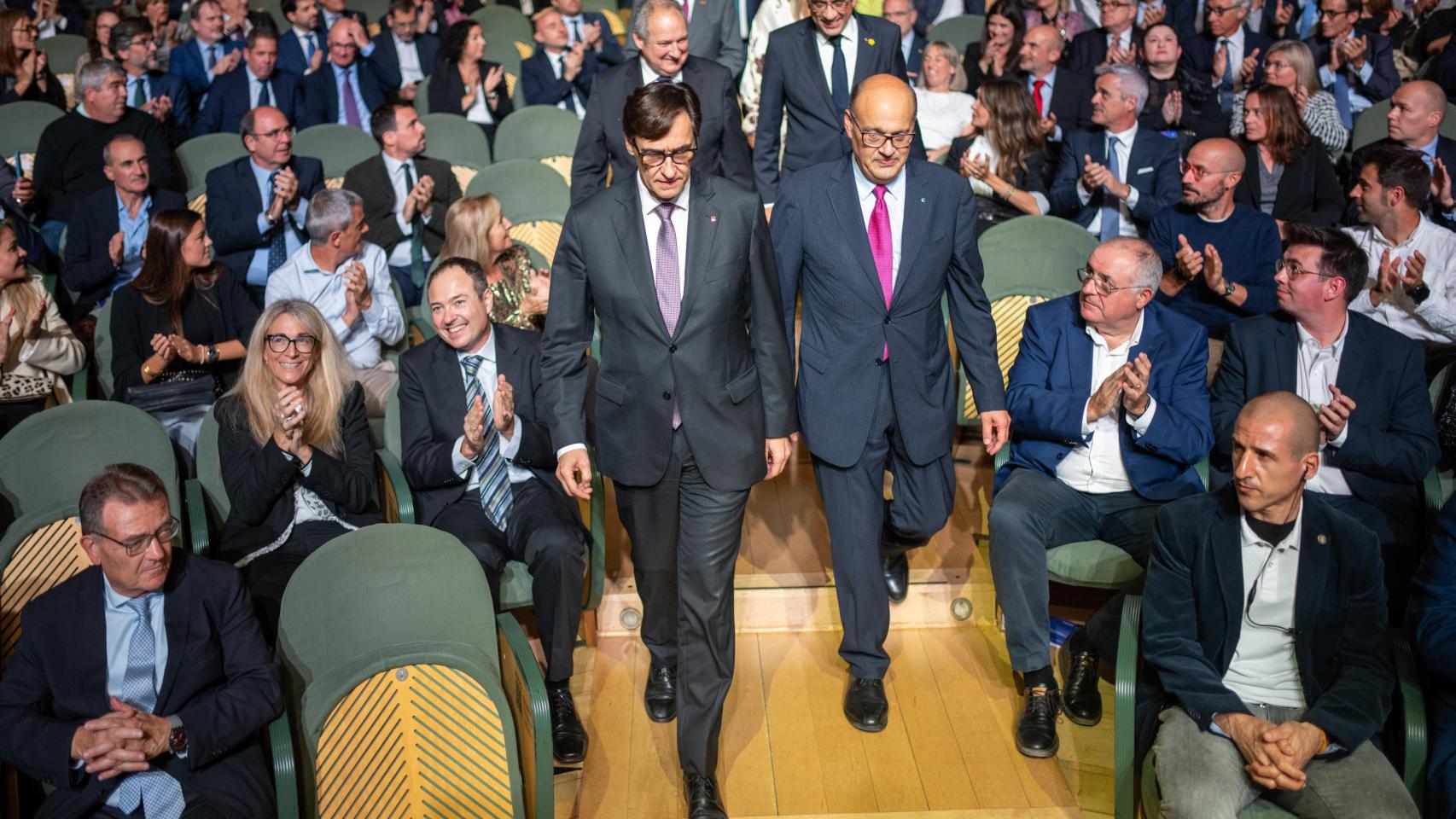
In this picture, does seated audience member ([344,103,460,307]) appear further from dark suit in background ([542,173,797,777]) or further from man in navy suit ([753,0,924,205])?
dark suit in background ([542,173,797,777])

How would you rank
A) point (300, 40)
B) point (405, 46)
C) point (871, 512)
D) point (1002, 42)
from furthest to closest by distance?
point (405, 46) → point (300, 40) → point (1002, 42) → point (871, 512)

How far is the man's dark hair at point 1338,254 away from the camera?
11.7ft

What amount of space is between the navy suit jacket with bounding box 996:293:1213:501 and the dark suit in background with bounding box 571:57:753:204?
1.20 meters

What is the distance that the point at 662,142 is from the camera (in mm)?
2693

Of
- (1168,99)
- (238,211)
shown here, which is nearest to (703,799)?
(238,211)

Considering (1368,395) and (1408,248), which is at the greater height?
(1408,248)

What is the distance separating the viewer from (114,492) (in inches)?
105

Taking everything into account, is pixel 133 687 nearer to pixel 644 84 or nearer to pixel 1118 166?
pixel 644 84

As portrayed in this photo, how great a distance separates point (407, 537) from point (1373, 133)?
16.8 ft

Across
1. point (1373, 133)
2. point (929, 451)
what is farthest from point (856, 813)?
point (1373, 133)

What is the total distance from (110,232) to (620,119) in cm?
219

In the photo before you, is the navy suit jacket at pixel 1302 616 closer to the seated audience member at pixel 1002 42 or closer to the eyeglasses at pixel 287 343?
the eyeglasses at pixel 287 343

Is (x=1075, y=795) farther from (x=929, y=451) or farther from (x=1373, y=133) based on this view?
(x=1373, y=133)

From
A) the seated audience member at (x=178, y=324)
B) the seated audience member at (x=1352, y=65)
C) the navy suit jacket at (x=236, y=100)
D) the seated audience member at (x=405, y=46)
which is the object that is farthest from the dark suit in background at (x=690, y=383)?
the seated audience member at (x=1352, y=65)
